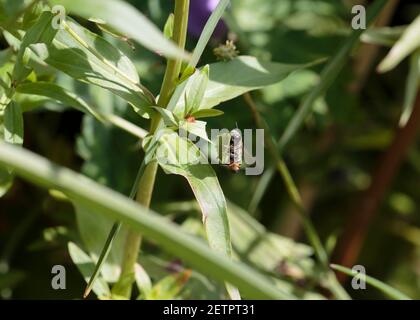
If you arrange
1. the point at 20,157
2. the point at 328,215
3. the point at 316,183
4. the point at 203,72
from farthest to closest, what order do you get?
1. the point at 328,215
2. the point at 316,183
3. the point at 203,72
4. the point at 20,157

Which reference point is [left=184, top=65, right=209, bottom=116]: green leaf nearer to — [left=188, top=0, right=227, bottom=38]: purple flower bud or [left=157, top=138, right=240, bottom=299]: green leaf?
[left=157, top=138, right=240, bottom=299]: green leaf

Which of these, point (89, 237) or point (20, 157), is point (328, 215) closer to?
point (89, 237)

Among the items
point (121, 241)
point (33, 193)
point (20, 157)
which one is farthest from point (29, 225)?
point (20, 157)

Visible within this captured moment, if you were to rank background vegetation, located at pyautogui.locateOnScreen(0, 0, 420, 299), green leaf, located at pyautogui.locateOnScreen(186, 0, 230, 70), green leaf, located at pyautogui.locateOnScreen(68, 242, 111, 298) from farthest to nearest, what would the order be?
background vegetation, located at pyautogui.locateOnScreen(0, 0, 420, 299), green leaf, located at pyautogui.locateOnScreen(68, 242, 111, 298), green leaf, located at pyautogui.locateOnScreen(186, 0, 230, 70)

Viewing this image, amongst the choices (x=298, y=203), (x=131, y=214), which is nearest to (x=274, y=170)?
(x=298, y=203)

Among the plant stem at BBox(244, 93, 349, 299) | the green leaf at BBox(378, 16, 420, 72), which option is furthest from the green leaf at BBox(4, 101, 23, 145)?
the green leaf at BBox(378, 16, 420, 72)
